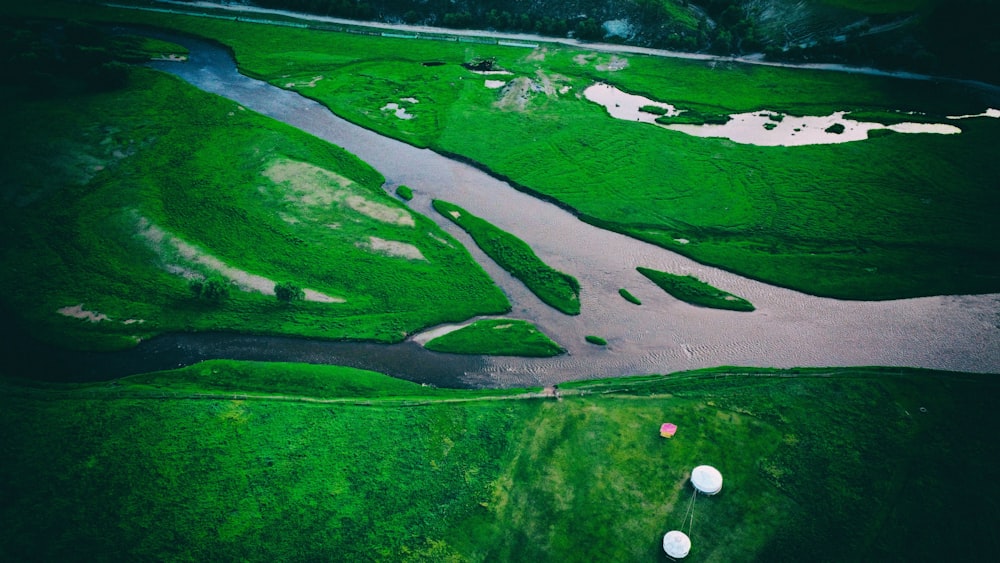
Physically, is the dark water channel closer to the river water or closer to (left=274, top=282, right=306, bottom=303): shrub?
the river water

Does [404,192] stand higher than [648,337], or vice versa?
[404,192]

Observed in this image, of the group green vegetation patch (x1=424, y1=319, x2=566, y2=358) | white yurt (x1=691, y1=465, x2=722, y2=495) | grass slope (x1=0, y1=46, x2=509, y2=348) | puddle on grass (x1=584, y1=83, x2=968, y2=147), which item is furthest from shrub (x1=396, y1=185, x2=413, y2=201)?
white yurt (x1=691, y1=465, x2=722, y2=495)

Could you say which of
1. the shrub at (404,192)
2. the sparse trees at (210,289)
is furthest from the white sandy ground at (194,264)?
the shrub at (404,192)

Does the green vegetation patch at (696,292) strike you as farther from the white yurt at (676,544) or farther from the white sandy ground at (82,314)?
the white sandy ground at (82,314)

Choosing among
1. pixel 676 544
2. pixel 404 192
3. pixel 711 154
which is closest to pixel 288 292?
pixel 404 192

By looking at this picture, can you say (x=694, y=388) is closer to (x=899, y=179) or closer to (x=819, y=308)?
(x=819, y=308)

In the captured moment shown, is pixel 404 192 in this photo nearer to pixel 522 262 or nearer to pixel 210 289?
pixel 522 262

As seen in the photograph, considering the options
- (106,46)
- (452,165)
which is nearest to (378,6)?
(106,46)
